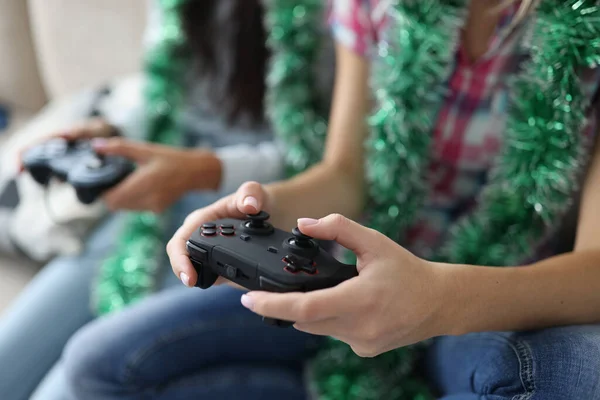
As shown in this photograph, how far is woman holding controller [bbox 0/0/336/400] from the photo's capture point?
721 millimetres

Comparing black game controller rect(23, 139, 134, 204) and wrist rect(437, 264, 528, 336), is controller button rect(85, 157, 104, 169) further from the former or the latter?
wrist rect(437, 264, 528, 336)

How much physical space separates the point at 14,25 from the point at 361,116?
0.94 m

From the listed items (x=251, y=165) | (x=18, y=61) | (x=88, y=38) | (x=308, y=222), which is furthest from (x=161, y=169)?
(x=18, y=61)

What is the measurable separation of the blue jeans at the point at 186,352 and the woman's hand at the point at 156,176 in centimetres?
12

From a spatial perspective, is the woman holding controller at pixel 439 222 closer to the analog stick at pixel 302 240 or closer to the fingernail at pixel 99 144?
the analog stick at pixel 302 240

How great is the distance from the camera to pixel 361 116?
0.67m

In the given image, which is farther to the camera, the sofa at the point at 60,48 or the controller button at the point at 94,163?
the sofa at the point at 60,48

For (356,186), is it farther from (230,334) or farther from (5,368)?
(5,368)

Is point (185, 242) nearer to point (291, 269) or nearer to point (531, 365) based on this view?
point (291, 269)

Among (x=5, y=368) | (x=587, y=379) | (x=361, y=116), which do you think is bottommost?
(x=5, y=368)

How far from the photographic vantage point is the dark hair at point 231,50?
2.80ft

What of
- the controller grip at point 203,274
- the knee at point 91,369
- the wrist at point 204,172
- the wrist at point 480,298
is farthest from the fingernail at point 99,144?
the wrist at point 480,298

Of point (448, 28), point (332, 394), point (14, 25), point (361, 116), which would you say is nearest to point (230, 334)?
point (332, 394)

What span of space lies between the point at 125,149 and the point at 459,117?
1.25 ft
